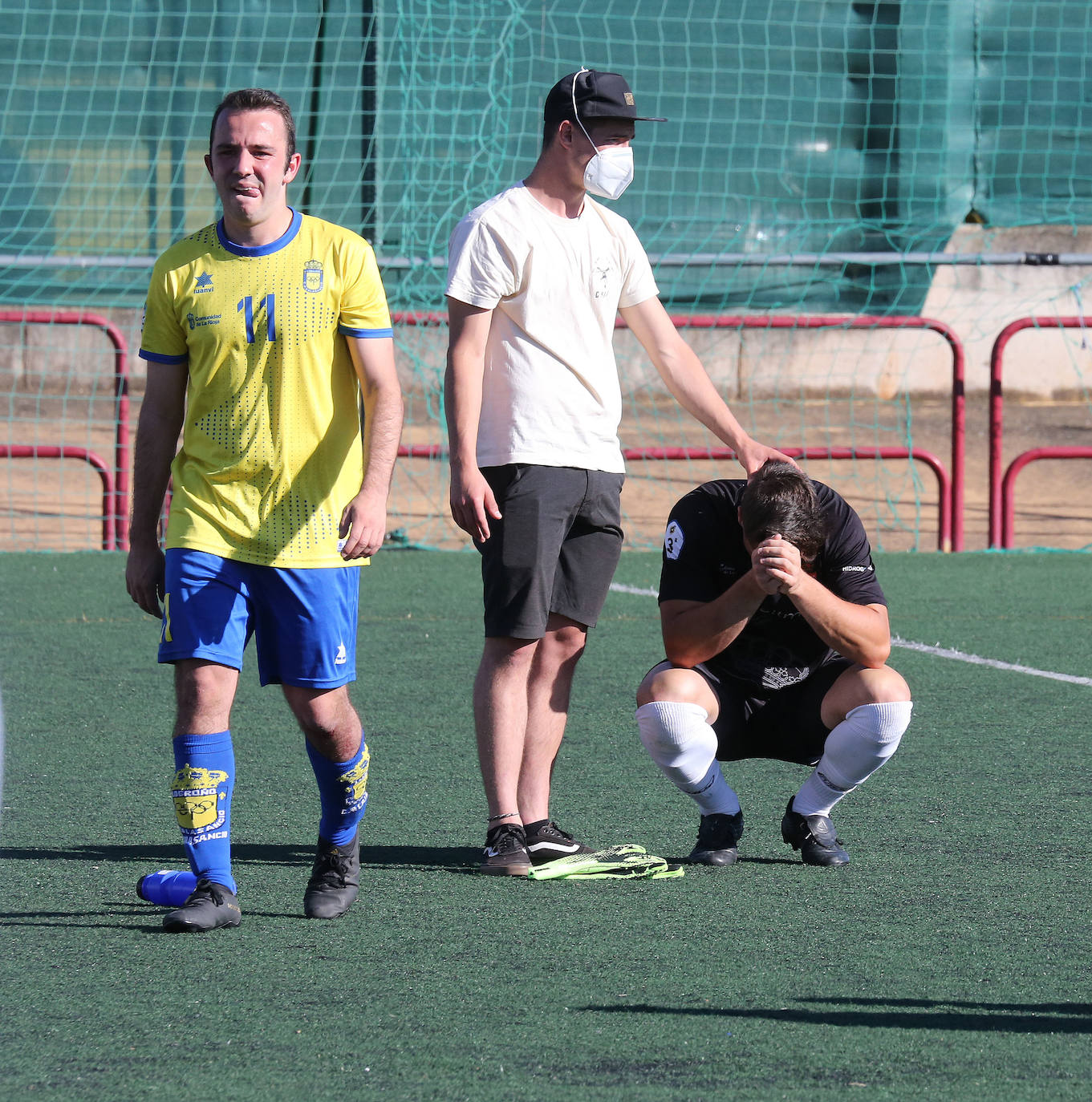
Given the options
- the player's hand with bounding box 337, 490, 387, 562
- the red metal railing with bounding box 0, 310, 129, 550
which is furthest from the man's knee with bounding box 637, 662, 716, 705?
the red metal railing with bounding box 0, 310, 129, 550

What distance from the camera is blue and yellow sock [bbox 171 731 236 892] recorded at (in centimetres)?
362

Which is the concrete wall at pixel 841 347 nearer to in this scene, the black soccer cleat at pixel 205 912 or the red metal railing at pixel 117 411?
the red metal railing at pixel 117 411

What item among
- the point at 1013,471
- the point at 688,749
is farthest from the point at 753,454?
the point at 1013,471

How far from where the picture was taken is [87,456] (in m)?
10.3

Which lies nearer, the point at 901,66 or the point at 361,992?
the point at 361,992

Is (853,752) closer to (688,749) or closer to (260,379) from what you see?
(688,749)

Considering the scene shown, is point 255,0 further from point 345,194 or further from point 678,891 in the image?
point 678,891

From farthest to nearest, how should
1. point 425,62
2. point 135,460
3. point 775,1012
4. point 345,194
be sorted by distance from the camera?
1. point 345,194
2. point 425,62
3. point 135,460
4. point 775,1012

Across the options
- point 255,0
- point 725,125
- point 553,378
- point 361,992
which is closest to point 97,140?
point 255,0

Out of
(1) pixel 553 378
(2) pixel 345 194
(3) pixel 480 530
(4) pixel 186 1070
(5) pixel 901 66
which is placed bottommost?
(4) pixel 186 1070

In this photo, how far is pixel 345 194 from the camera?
12.7 m

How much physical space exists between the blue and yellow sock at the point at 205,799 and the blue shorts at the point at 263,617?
0.55 ft

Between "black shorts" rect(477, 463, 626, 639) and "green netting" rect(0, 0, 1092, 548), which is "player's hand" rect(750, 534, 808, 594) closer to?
"black shorts" rect(477, 463, 626, 639)

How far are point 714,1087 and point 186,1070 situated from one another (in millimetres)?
809
